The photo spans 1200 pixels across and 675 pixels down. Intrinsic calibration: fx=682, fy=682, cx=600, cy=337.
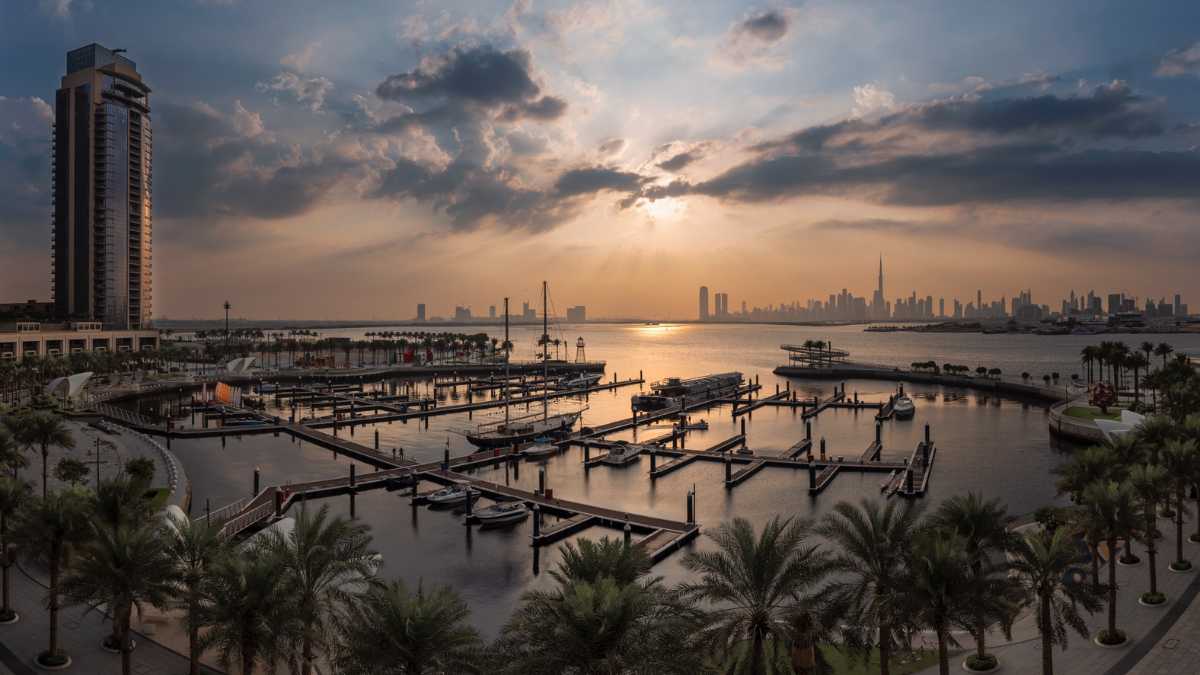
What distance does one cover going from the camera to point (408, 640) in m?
14.1

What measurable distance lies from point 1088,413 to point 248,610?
3230 inches

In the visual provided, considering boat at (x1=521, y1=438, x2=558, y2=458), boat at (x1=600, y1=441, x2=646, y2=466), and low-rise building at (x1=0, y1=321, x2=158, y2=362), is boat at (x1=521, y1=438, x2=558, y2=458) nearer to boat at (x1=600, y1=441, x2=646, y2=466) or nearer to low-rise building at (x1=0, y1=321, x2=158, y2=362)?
boat at (x1=600, y1=441, x2=646, y2=466)

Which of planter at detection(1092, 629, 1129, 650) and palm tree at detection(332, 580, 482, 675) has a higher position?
palm tree at detection(332, 580, 482, 675)

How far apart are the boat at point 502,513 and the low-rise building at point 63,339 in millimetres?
101796

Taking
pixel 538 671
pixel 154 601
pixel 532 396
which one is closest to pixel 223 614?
pixel 154 601

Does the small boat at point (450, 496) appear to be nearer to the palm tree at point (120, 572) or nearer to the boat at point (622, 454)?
the boat at point (622, 454)

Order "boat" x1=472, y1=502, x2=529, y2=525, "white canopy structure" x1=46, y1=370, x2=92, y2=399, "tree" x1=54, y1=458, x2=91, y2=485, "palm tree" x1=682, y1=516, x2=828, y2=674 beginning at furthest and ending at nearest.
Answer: "white canopy structure" x1=46, y1=370, x2=92, y2=399 < "boat" x1=472, y1=502, x2=529, y2=525 < "tree" x1=54, y1=458, x2=91, y2=485 < "palm tree" x1=682, y1=516, x2=828, y2=674

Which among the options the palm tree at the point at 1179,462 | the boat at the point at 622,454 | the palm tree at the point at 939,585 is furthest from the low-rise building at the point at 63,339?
the palm tree at the point at 1179,462

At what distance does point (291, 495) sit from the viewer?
152 ft

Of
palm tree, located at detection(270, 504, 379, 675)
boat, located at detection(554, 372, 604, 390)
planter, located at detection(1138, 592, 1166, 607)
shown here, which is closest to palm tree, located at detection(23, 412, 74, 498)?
palm tree, located at detection(270, 504, 379, 675)

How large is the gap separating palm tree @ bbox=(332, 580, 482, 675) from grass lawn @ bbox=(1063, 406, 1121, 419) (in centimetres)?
7614

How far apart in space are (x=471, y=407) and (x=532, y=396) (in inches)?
731

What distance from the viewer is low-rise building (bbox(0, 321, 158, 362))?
11462 centimetres

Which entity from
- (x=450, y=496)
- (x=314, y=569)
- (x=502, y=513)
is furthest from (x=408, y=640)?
(x=450, y=496)
